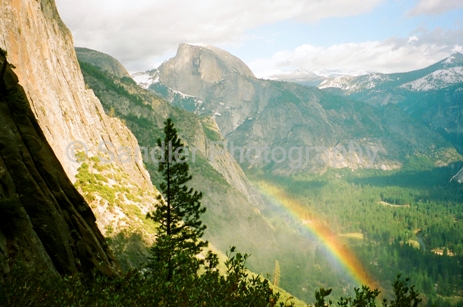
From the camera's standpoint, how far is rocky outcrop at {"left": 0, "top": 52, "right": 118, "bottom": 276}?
12.5 metres

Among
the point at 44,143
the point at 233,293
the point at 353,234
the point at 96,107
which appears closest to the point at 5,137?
the point at 44,143

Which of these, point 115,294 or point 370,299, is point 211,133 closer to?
point 370,299

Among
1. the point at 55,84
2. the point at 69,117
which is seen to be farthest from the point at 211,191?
the point at 55,84

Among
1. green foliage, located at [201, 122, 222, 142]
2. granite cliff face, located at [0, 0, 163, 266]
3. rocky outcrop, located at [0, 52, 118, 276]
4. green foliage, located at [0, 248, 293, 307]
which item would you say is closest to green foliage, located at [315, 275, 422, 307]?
green foliage, located at [0, 248, 293, 307]

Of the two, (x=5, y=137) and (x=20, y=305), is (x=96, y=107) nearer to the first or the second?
(x=5, y=137)

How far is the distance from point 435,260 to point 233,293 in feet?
534

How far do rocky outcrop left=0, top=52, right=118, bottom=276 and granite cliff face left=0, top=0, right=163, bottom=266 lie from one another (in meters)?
18.2

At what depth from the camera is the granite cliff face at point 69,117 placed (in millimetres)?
35219

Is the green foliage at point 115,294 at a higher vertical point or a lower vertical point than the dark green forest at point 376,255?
higher

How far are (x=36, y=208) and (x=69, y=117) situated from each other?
33.0 metres

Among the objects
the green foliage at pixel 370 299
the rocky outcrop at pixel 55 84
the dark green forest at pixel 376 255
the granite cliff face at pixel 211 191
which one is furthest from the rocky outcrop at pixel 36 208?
the dark green forest at pixel 376 255

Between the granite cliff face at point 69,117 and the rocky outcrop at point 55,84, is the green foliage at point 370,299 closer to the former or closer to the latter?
the granite cliff face at point 69,117

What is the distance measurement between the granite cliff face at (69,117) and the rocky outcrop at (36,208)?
1821 cm

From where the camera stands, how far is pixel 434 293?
110438mm
